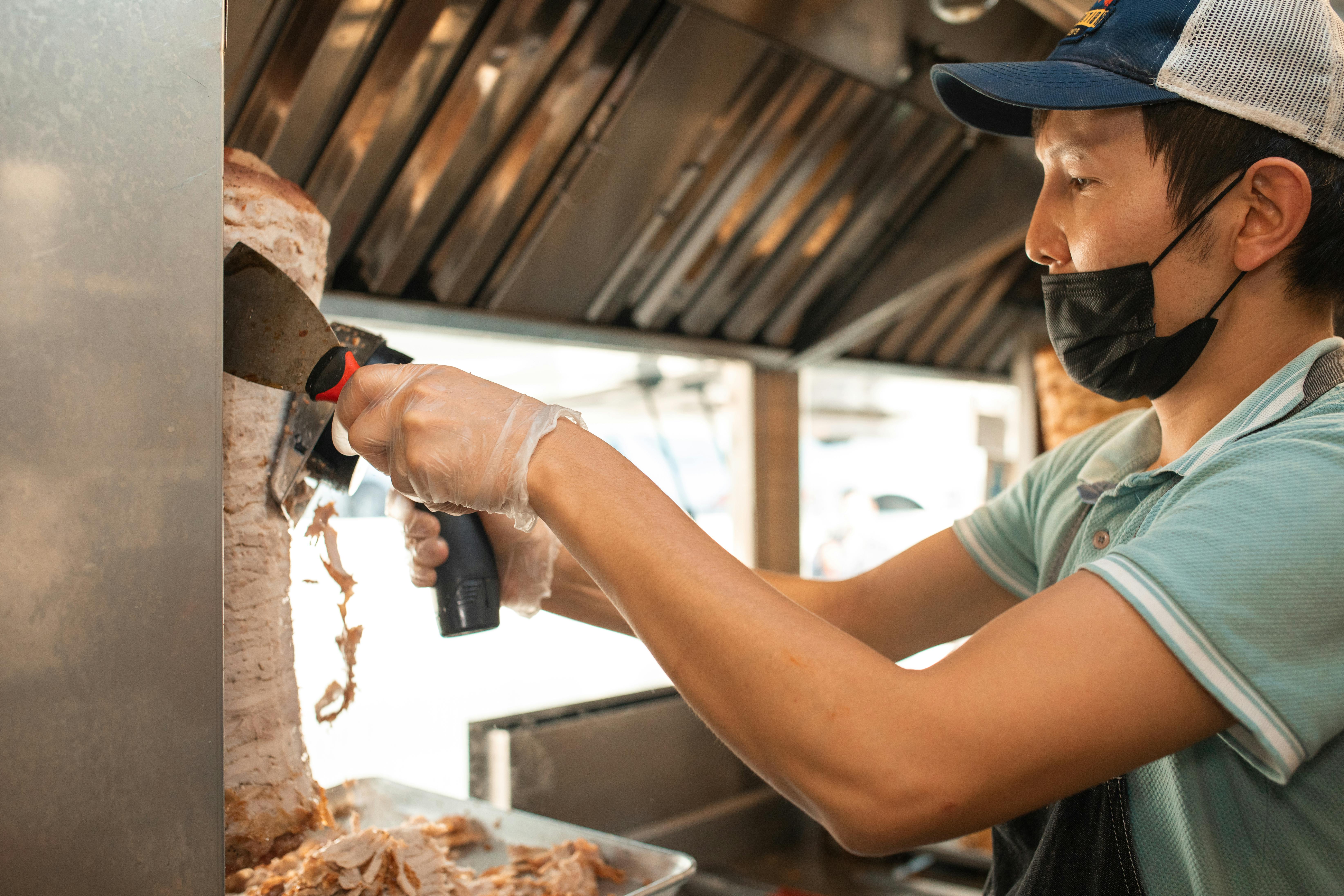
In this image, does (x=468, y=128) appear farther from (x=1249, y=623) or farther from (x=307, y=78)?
(x=1249, y=623)

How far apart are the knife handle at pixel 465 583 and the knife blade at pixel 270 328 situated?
314 mm

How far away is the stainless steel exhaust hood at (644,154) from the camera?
1386 millimetres

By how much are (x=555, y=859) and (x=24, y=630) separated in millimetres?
689

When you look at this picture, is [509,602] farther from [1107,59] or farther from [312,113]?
[1107,59]

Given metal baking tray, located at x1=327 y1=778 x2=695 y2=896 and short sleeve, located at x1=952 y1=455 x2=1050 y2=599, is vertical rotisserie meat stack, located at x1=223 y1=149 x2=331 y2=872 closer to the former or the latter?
metal baking tray, located at x1=327 y1=778 x2=695 y2=896

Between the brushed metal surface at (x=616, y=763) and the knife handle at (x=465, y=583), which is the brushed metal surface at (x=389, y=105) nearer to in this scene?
the knife handle at (x=465, y=583)

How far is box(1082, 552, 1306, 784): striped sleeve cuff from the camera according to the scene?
628 millimetres

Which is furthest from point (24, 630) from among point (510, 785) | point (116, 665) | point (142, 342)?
point (510, 785)

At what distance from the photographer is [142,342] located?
1.99 ft

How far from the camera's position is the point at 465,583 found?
110cm

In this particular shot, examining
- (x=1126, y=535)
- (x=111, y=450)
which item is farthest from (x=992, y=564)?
(x=111, y=450)

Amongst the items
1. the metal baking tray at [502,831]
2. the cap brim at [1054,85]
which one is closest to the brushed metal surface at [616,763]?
the metal baking tray at [502,831]

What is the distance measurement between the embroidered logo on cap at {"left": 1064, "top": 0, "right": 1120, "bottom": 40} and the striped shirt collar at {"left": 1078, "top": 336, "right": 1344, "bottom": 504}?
14.4 inches

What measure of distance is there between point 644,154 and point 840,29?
40 cm
